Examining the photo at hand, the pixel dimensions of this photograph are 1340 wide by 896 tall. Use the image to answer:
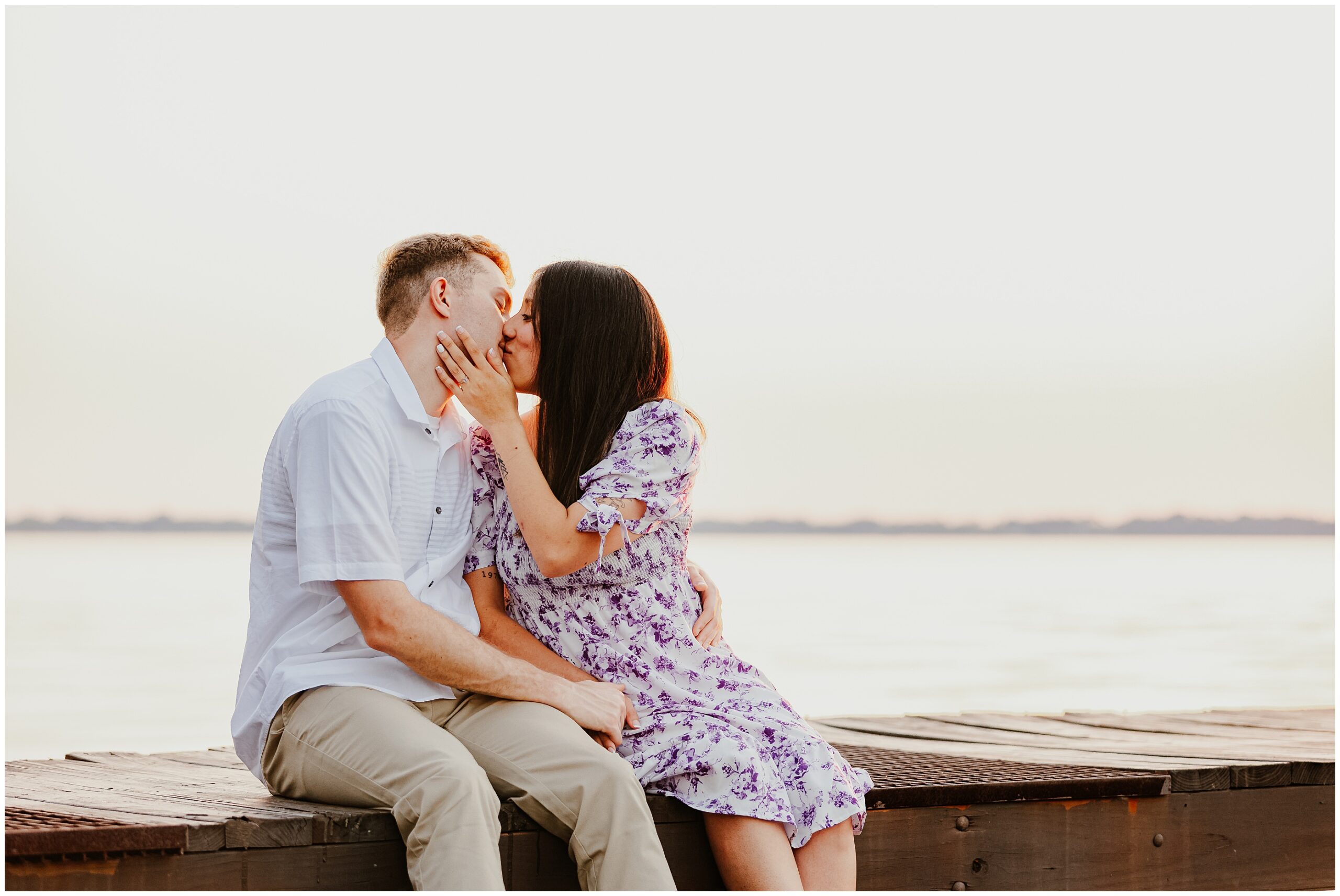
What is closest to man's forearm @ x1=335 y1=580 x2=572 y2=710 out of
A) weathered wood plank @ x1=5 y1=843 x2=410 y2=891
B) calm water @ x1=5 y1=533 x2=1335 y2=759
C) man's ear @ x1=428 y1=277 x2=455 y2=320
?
weathered wood plank @ x1=5 y1=843 x2=410 y2=891

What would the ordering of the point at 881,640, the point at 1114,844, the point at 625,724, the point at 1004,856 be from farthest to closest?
the point at 881,640, the point at 1114,844, the point at 1004,856, the point at 625,724

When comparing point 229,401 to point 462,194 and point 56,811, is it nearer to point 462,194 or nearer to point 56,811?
point 462,194

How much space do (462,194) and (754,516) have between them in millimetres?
22443

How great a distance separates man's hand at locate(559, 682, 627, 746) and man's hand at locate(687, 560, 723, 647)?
0.34 meters

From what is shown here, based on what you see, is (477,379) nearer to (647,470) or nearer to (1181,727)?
(647,470)

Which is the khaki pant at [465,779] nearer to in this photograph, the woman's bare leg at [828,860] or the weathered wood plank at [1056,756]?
the woman's bare leg at [828,860]

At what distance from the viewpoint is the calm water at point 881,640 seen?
8664 mm

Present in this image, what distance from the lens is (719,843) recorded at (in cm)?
266

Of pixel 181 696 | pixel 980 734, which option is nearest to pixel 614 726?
pixel 980 734

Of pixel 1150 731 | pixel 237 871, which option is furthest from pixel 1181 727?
pixel 237 871

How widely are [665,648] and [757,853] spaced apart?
513mm

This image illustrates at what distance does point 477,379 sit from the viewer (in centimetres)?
283

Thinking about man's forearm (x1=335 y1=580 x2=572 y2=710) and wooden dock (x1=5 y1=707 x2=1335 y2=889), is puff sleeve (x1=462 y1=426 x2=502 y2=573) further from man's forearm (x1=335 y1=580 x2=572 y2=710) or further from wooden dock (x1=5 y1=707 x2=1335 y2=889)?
wooden dock (x1=5 y1=707 x2=1335 y2=889)

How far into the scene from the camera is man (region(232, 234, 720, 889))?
241cm
